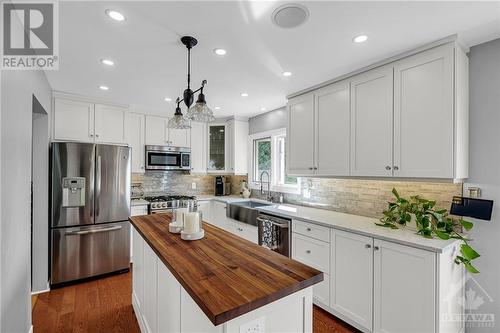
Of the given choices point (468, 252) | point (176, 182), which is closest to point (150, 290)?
point (468, 252)

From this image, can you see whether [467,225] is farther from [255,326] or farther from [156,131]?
[156,131]

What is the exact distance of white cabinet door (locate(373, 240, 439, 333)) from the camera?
5.73ft

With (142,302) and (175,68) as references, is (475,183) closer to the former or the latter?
(175,68)

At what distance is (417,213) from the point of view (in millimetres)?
2031

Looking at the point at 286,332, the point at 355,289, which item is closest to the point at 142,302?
the point at 286,332

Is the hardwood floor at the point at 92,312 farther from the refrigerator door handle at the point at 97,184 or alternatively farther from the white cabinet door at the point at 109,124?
the white cabinet door at the point at 109,124

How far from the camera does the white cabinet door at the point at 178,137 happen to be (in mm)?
4344

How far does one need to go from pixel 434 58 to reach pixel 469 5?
478mm

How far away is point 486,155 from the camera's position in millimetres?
1939

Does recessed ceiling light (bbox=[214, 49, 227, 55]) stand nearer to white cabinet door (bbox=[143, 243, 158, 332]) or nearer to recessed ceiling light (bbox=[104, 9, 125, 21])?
recessed ceiling light (bbox=[104, 9, 125, 21])

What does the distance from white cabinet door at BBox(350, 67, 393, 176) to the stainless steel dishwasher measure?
38.7 inches

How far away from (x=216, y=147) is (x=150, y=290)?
10.5ft

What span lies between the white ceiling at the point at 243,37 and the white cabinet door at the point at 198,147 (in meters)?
1.77

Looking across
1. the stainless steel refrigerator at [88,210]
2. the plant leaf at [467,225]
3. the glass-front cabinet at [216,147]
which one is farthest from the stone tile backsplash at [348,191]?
the stainless steel refrigerator at [88,210]
